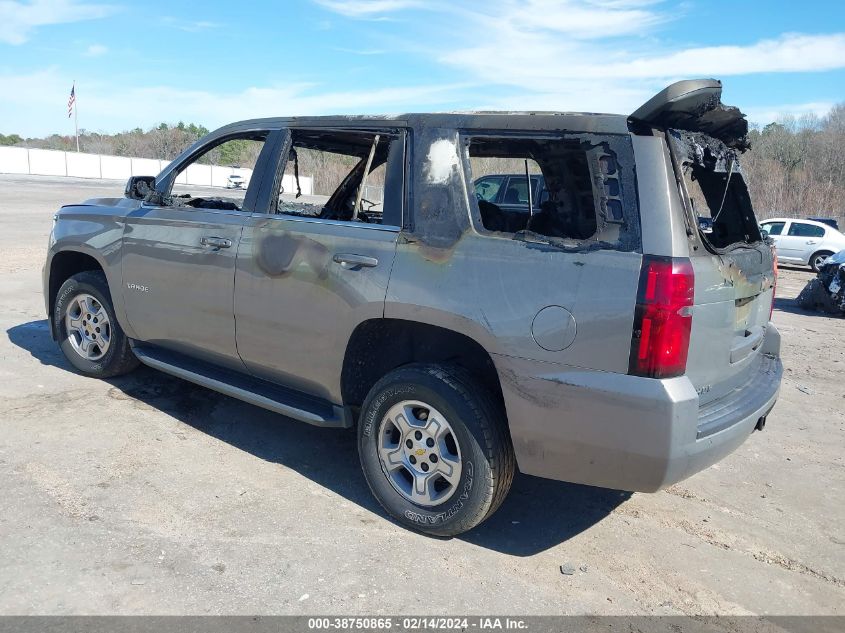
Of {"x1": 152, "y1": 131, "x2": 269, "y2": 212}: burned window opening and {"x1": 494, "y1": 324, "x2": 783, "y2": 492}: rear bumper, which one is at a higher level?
{"x1": 152, "y1": 131, "x2": 269, "y2": 212}: burned window opening

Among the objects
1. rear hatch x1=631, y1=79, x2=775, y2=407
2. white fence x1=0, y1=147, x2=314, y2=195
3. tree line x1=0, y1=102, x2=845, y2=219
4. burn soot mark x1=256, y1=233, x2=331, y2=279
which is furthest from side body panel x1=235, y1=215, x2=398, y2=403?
white fence x1=0, y1=147, x2=314, y2=195

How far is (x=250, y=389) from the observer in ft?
14.3

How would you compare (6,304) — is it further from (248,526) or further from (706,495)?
(706,495)

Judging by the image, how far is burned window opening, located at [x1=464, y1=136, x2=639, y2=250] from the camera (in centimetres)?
309

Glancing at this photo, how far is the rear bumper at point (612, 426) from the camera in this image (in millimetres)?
2914

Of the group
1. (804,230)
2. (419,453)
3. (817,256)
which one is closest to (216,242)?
(419,453)

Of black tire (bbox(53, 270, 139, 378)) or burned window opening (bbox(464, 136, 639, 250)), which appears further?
black tire (bbox(53, 270, 139, 378))

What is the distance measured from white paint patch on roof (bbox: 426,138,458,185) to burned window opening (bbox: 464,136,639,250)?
8cm

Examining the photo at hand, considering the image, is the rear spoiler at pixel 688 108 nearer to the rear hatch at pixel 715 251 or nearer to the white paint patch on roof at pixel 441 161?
the rear hatch at pixel 715 251

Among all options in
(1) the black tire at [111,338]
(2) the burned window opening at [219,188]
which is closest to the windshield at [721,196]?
(2) the burned window opening at [219,188]

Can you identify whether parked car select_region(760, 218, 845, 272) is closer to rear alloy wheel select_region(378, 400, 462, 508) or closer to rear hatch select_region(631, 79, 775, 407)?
rear hatch select_region(631, 79, 775, 407)

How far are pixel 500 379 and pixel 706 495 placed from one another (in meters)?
1.85

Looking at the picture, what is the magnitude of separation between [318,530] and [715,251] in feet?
7.57

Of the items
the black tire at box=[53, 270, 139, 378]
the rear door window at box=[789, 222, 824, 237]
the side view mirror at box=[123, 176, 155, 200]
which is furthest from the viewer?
the rear door window at box=[789, 222, 824, 237]
